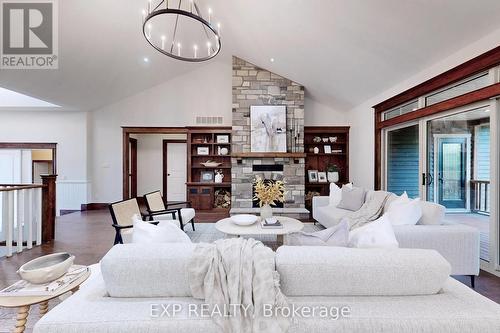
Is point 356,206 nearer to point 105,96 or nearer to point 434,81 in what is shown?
point 434,81

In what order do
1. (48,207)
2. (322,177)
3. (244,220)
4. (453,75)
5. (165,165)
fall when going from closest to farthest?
(453,75), (244,220), (48,207), (322,177), (165,165)

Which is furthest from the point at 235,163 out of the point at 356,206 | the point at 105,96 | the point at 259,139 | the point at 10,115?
the point at 10,115

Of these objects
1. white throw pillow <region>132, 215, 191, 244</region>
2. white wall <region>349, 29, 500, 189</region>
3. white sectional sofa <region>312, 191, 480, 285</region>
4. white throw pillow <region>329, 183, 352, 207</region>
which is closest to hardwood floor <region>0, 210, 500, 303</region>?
white sectional sofa <region>312, 191, 480, 285</region>

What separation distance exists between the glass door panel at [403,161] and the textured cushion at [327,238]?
3.30m

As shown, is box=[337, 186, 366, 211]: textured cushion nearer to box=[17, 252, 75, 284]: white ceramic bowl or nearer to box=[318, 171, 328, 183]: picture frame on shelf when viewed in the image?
box=[318, 171, 328, 183]: picture frame on shelf

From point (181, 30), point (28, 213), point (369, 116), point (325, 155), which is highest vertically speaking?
point (181, 30)

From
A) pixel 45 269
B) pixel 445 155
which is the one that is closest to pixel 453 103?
pixel 445 155

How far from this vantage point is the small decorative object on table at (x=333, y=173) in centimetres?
645

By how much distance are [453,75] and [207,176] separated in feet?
17.7

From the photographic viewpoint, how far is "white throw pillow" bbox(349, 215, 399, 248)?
150 cm

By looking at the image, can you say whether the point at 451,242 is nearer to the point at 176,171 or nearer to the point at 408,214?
the point at 408,214

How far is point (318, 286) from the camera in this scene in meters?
1.22

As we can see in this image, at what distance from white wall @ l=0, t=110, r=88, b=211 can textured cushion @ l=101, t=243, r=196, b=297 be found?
636 centimetres

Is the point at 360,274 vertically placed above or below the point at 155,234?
below
